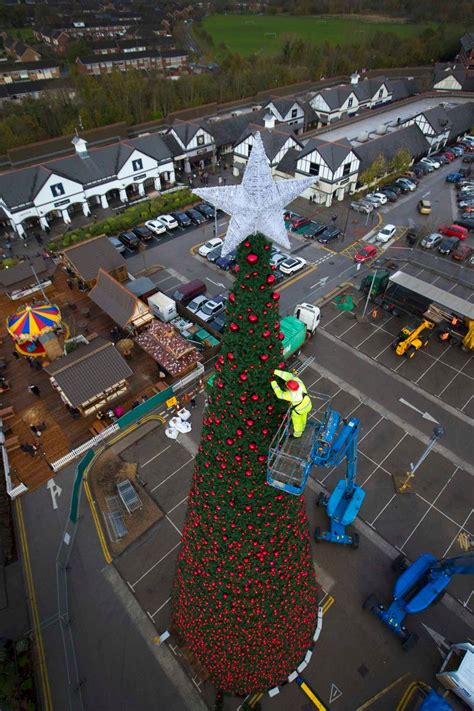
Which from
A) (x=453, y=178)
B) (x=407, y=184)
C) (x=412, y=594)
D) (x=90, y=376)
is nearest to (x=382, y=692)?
(x=412, y=594)

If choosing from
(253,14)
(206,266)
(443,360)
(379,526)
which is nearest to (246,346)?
(379,526)

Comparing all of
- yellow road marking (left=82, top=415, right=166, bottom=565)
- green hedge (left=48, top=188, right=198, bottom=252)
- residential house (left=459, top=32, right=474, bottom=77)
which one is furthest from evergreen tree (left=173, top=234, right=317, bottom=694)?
Answer: residential house (left=459, top=32, right=474, bottom=77)

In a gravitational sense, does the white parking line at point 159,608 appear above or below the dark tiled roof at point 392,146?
below

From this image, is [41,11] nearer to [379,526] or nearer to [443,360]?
[443,360]

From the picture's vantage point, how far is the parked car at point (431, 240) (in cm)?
4397

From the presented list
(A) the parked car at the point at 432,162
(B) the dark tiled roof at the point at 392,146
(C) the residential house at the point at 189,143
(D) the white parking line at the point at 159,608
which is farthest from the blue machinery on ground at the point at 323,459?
(A) the parked car at the point at 432,162

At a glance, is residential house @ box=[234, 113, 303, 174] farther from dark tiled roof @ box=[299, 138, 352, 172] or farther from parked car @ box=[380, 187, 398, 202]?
parked car @ box=[380, 187, 398, 202]

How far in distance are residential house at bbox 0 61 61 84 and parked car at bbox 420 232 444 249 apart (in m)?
93.2

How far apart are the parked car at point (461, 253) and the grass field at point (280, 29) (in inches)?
3848

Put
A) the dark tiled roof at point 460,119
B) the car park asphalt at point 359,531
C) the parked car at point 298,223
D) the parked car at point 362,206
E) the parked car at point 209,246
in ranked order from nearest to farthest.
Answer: the car park asphalt at point 359,531, the parked car at point 209,246, the parked car at point 298,223, the parked car at point 362,206, the dark tiled roof at point 460,119

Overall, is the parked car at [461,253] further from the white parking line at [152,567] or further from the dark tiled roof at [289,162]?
the white parking line at [152,567]

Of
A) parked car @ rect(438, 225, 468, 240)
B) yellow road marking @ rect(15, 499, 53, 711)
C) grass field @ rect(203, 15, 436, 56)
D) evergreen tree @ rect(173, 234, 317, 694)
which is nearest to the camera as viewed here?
evergreen tree @ rect(173, 234, 317, 694)

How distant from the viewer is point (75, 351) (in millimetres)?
28609

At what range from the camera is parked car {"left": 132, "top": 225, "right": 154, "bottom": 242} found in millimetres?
44781
